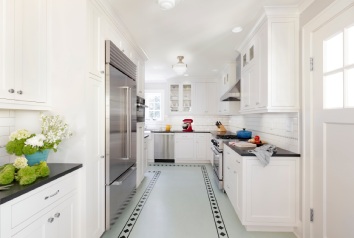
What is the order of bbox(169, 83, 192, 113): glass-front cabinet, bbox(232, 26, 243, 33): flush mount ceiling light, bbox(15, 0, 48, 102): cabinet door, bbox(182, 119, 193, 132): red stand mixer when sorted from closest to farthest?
bbox(15, 0, 48, 102): cabinet door
bbox(232, 26, 243, 33): flush mount ceiling light
bbox(182, 119, 193, 132): red stand mixer
bbox(169, 83, 192, 113): glass-front cabinet

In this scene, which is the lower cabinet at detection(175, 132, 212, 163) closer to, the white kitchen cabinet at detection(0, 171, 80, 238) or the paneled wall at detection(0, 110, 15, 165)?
the white kitchen cabinet at detection(0, 171, 80, 238)

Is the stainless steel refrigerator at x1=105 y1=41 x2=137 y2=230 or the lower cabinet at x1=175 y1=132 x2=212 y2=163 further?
the lower cabinet at x1=175 y1=132 x2=212 y2=163

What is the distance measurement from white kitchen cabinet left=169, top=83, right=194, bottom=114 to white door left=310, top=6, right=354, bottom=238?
4.13 meters

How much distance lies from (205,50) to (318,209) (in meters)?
2.75

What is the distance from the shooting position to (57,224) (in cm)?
134

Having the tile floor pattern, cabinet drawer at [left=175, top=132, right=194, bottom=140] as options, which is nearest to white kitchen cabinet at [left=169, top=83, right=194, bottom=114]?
cabinet drawer at [left=175, top=132, right=194, bottom=140]

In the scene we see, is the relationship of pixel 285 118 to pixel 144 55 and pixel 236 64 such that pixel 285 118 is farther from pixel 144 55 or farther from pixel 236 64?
pixel 144 55

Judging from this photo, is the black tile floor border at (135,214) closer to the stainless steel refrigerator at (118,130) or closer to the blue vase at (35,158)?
the stainless steel refrigerator at (118,130)

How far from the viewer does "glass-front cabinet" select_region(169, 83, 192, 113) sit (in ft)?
19.1

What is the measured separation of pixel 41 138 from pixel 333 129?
2.34 meters

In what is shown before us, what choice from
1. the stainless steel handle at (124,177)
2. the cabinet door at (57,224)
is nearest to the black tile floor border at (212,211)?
the stainless steel handle at (124,177)

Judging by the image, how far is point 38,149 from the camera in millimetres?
1396

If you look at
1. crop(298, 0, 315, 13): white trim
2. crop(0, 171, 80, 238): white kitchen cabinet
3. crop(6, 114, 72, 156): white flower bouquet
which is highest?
crop(298, 0, 315, 13): white trim

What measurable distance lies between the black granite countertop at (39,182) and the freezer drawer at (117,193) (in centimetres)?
58
